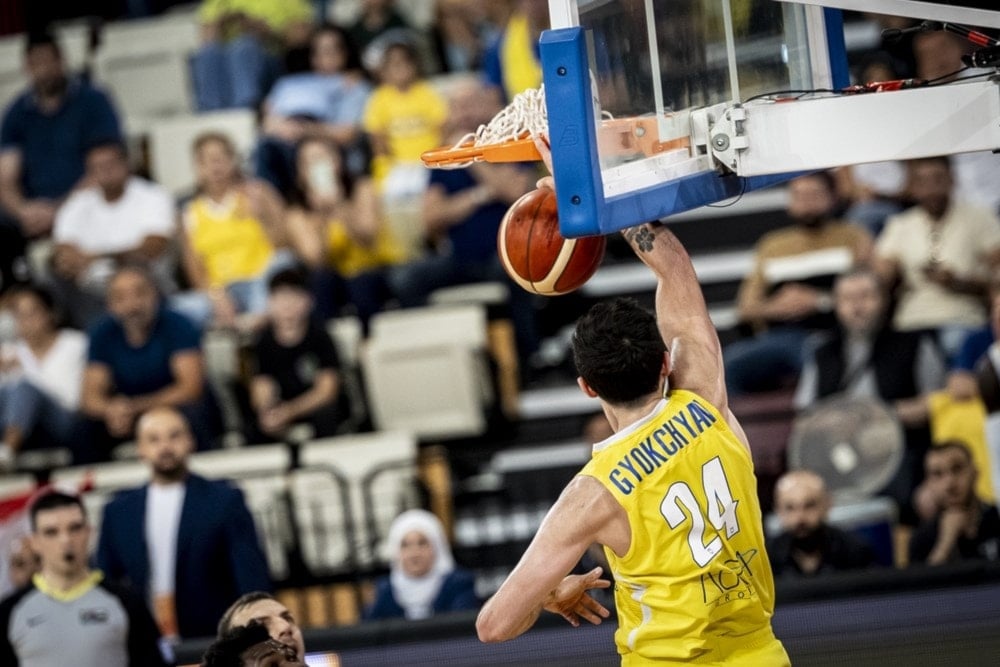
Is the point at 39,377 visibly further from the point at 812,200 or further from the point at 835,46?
the point at 835,46

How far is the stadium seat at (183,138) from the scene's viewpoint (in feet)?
35.2

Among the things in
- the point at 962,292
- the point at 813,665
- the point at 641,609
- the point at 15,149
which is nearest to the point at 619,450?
the point at 641,609

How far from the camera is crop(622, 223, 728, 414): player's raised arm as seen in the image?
4.18m

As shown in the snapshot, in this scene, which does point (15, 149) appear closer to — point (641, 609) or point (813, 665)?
point (813, 665)

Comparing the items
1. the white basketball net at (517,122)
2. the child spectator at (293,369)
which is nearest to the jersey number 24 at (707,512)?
the white basketball net at (517,122)

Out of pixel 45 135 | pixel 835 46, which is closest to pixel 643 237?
pixel 835 46

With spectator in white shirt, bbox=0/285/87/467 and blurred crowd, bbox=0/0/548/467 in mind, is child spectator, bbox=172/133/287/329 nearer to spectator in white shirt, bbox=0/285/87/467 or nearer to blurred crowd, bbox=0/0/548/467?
blurred crowd, bbox=0/0/548/467

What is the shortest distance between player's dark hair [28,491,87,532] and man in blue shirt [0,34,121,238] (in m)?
4.49

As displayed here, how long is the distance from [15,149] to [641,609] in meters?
8.02

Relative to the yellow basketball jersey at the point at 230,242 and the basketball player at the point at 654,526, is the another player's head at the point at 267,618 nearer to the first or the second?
the basketball player at the point at 654,526

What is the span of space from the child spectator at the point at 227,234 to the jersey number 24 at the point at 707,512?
5895 millimetres

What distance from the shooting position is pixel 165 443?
Result: 24.1ft

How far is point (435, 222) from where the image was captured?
947 centimetres

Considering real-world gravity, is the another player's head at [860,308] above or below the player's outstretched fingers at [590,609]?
above
